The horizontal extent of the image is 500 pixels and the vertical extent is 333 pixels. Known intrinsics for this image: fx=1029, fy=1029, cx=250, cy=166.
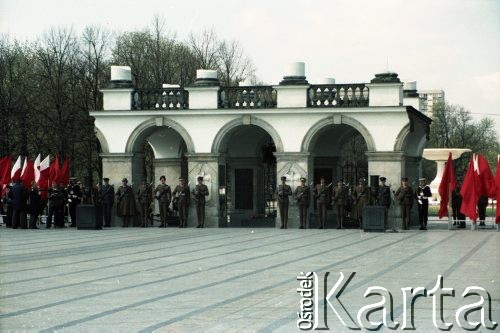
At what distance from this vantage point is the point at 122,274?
1756 cm

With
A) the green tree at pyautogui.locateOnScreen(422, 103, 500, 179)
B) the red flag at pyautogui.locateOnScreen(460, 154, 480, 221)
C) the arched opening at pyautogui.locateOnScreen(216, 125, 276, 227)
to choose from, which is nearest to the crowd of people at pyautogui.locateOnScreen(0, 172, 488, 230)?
the red flag at pyautogui.locateOnScreen(460, 154, 480, 221)

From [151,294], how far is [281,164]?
20.2 m

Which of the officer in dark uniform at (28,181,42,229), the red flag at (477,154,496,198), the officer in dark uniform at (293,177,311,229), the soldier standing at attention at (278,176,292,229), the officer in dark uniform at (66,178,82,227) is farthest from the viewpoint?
the officer in dark uniform at (66,178,82,227)

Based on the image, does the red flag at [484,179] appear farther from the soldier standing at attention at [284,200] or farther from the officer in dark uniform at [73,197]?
the officer in dark uniform at [73,197]

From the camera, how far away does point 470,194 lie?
31.5 metres

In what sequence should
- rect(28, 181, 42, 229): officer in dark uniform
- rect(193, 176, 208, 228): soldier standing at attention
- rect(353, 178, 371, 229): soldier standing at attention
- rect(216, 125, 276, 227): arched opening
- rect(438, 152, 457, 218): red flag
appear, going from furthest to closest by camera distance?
rect(216, 125, 276, 227): arched opening, rect(193, 176, 208, 228): soldier standing at attention, rect(28, 181, 42, 229): officer in dark uniform, rect(353, 178, 371, 229): soldier standing at attention, rect(438, 152, 457, 218): red flag

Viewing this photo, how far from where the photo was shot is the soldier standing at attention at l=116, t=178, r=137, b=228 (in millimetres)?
34875

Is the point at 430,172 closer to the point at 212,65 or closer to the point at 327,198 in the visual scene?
the point at 212,65

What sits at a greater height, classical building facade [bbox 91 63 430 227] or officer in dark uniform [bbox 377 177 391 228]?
classical building facade [bbox 91 63 430 227]

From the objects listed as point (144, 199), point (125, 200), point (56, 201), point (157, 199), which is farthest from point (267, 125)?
point (56, 201)

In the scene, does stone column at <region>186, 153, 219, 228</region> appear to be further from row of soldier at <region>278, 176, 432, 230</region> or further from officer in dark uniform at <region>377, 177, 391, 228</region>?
officer in dark uniform at <region>377, 177, 391, 228</region>

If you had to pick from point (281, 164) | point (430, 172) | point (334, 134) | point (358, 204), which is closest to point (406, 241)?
point (358, 204)

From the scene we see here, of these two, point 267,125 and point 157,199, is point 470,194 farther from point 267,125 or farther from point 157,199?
point 157,199

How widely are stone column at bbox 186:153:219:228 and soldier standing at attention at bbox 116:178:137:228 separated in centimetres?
200
